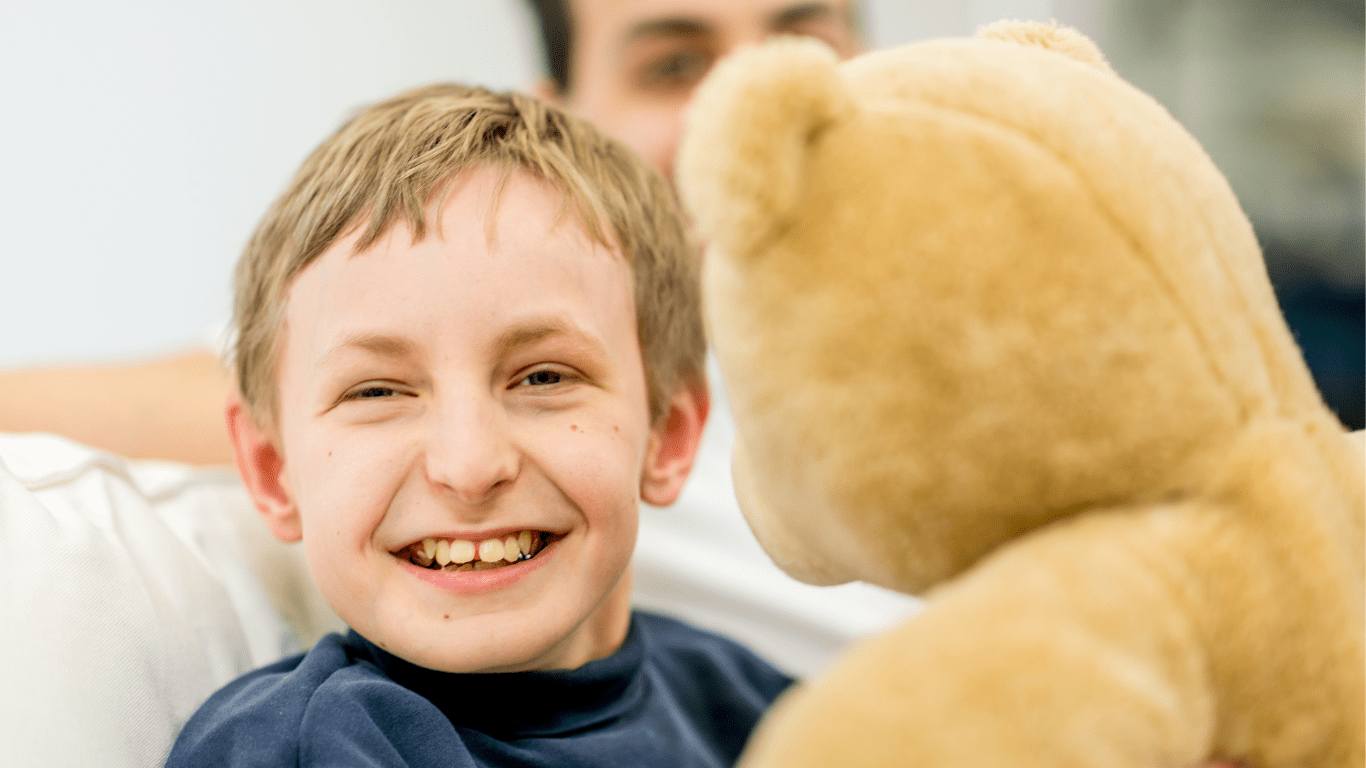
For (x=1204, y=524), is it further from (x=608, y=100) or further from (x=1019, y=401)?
(x=608, y=100)

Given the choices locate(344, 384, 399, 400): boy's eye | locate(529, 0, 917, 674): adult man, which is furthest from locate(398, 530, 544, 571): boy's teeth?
locate(529, 0, 917, 674): adult man

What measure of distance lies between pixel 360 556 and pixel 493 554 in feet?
0.29

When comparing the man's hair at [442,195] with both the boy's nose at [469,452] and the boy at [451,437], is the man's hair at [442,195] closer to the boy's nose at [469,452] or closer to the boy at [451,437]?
the boy at [451,437]

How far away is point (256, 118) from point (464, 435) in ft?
4.09

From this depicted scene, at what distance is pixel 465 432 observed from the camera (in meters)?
0.64

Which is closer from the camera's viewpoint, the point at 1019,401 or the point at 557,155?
the point at 1019,401

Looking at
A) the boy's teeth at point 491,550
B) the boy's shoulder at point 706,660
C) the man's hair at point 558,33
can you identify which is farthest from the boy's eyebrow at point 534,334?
the man's hair at point 558,33

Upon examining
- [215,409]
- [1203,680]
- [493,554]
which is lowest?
[215,409]

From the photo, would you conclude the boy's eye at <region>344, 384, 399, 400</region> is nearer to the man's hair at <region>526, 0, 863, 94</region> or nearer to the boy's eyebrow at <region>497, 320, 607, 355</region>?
the boy's eyebrow at <region>497, 320, 607, 355</region>

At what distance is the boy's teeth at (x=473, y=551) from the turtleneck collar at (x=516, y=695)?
0.26 ft

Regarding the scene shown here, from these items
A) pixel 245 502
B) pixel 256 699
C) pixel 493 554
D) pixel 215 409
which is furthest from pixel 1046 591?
pixel 215 409

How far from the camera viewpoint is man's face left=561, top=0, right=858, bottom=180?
53.6 inches

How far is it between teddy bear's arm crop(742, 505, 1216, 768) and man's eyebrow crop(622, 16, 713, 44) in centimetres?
114

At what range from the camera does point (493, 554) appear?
68 centimetres
